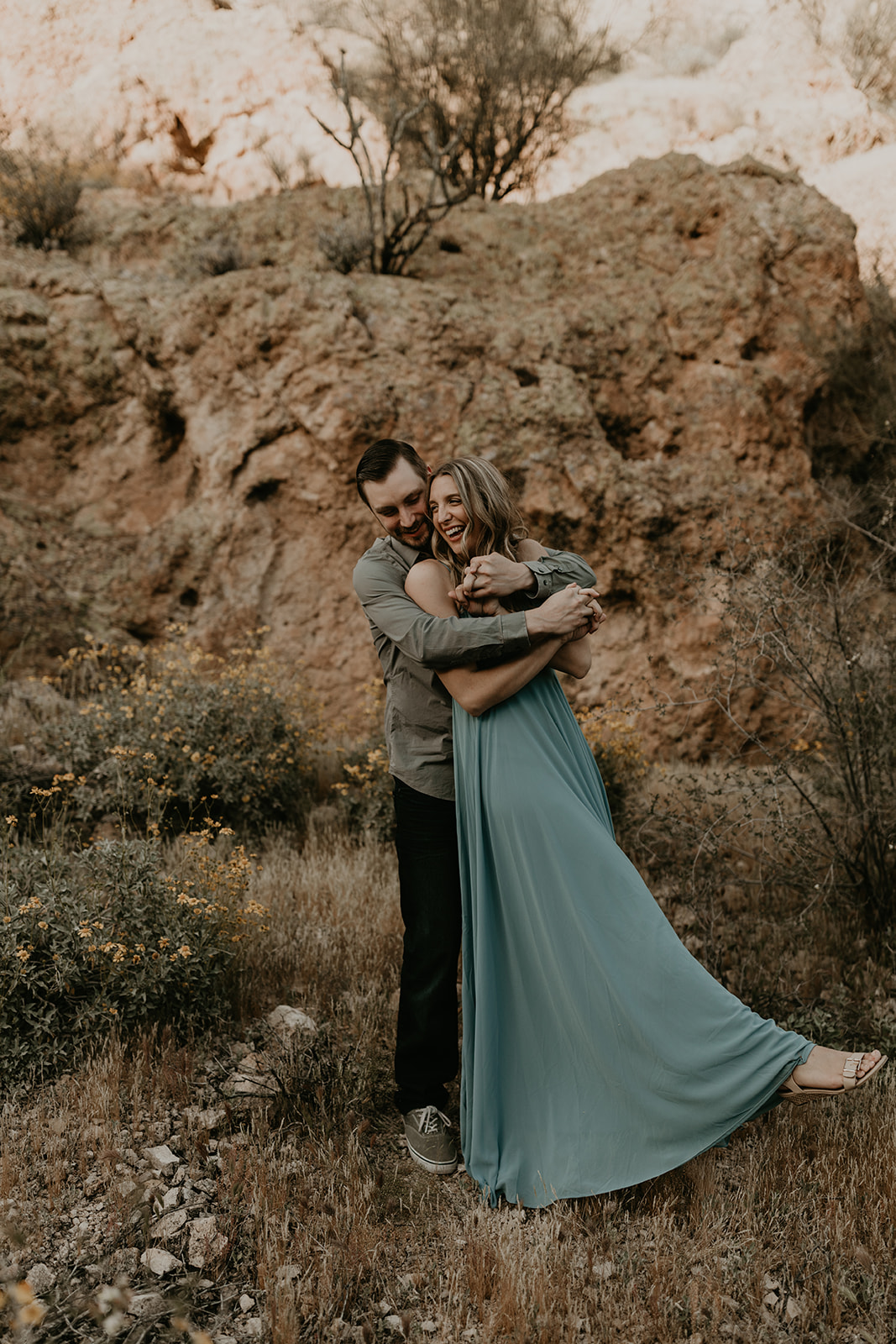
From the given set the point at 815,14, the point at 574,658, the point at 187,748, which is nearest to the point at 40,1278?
the point at 574,658

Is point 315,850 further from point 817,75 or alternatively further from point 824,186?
point 817,75

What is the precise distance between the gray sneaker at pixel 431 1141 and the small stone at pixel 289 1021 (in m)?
0.59

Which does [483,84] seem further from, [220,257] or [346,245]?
[220,257]

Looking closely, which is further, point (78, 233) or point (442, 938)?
point (78, 233)

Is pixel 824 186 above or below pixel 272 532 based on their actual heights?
above

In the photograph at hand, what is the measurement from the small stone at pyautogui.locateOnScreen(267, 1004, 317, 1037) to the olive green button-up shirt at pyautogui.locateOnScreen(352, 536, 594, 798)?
110 centimetres

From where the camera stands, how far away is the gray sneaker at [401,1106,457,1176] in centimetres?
258

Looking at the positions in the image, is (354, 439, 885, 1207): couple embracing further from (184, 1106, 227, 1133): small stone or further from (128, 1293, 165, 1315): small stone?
(128, 1293, 165, 1315): small stone

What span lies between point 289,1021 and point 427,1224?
97 centimetres

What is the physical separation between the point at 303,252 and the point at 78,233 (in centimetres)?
202

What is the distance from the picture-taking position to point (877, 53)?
13.8m

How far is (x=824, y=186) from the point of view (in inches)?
444

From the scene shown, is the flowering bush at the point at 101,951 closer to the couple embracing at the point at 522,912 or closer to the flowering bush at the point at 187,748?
the couple embracing at the point at 522,912

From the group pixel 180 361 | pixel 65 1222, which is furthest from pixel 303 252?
pixel 65 1222
